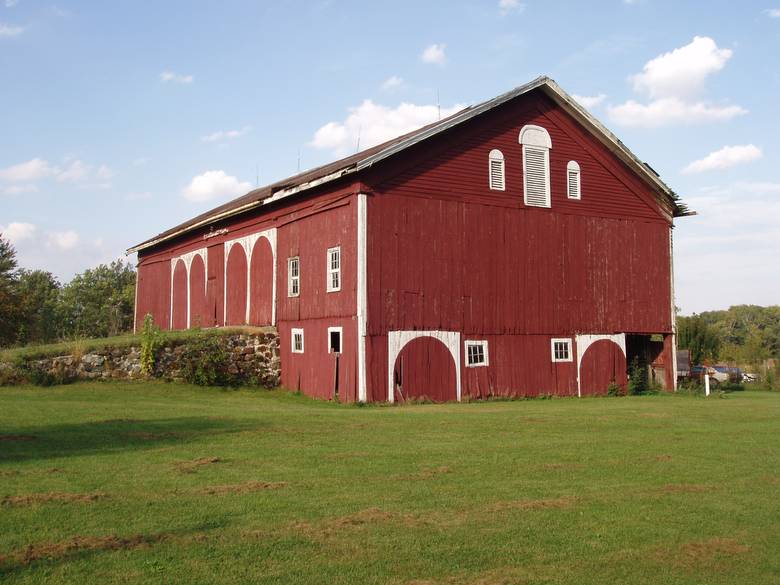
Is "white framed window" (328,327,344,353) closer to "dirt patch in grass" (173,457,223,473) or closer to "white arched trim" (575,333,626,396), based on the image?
"white arched trim" (575,333,626,396)

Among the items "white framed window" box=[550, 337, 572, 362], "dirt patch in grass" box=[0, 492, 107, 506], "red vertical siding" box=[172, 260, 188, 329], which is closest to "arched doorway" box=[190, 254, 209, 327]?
"red vertical siding" box=[172, 260, 188, 329]

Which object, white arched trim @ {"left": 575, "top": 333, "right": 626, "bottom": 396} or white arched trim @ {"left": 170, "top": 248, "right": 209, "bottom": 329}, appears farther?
white arched trim @ {"left": 170, "top": 248, "right": 209, "bottom": 329}

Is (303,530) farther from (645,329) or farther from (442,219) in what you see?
(645,329)

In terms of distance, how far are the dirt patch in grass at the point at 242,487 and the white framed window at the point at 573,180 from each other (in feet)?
66.4

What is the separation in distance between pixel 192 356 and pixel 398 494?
17.3 metres

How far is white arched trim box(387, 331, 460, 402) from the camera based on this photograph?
2326cm

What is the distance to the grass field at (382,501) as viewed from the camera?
6.80 meters

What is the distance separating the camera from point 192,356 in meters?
25.6

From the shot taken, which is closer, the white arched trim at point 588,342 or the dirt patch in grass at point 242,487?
the dirt patch in grass at point 242,487

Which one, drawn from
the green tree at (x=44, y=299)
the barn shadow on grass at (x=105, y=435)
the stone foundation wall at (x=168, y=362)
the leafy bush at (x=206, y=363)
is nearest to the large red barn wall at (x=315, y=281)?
the stone foundation wall at (x=168, y=362)

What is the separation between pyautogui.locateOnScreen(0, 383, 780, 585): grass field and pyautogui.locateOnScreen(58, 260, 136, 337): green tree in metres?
65.8

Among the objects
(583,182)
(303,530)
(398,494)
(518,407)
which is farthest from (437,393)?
(303,530)

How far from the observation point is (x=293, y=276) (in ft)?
90.1

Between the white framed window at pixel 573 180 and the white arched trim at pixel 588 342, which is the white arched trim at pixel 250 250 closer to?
the white framed window at pixel 573 180
